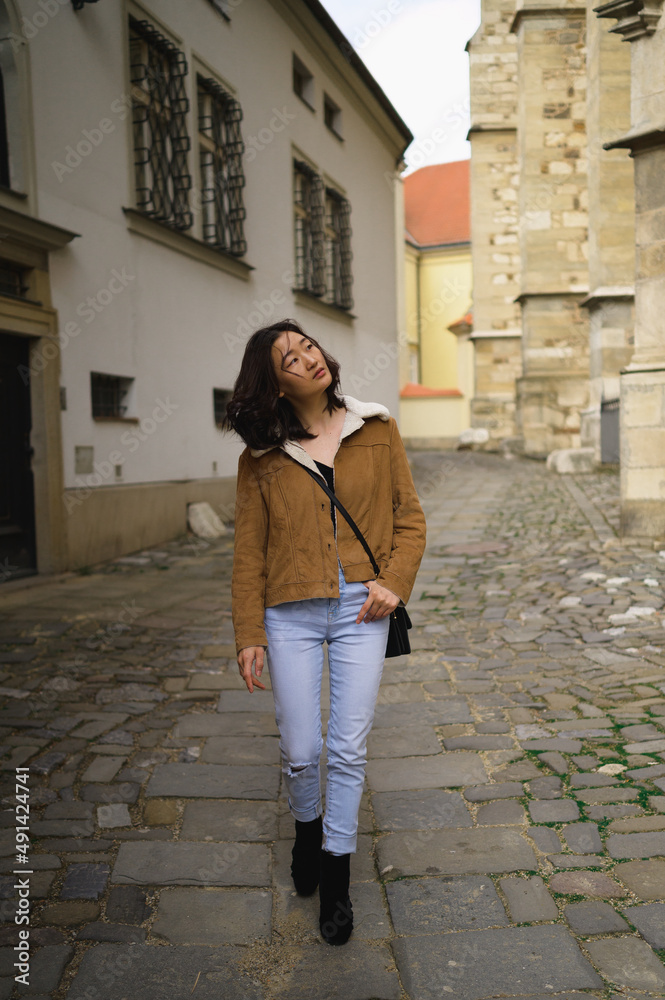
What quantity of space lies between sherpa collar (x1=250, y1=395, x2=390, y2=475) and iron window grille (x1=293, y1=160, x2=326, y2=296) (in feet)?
41.9

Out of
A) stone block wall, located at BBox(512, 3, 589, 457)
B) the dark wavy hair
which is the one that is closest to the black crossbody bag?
the dark wavy hair

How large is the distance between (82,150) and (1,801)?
6.93 meters

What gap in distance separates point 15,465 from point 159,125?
15.0 feet

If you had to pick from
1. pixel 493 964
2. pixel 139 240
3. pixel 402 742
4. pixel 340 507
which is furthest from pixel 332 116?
pixel 493 964

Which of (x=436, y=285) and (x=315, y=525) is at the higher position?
(x=436, y=285)

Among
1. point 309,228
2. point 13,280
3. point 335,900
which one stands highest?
point 309,228

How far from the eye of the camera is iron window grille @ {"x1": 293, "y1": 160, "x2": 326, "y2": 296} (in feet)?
49.6

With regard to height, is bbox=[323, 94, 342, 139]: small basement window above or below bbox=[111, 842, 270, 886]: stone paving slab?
above

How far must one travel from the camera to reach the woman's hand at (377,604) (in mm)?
2422

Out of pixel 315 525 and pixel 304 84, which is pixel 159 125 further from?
pixel 315 525

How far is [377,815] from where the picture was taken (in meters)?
3.21

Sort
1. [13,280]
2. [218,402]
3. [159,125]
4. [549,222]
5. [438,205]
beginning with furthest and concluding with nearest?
[438,205] < [549,222] < [218,402] < [159,125] < [13,280]

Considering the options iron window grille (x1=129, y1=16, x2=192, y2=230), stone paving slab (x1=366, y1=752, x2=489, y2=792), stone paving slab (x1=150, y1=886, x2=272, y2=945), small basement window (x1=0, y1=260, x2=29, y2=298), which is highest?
iron window grille (x1=129, y1=16, x2=192, y2=230)

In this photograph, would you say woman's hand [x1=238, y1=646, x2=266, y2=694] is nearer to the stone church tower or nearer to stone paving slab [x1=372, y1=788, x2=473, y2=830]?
stone paving slab [x1=372, y1=788, x2=473, y2=830]
